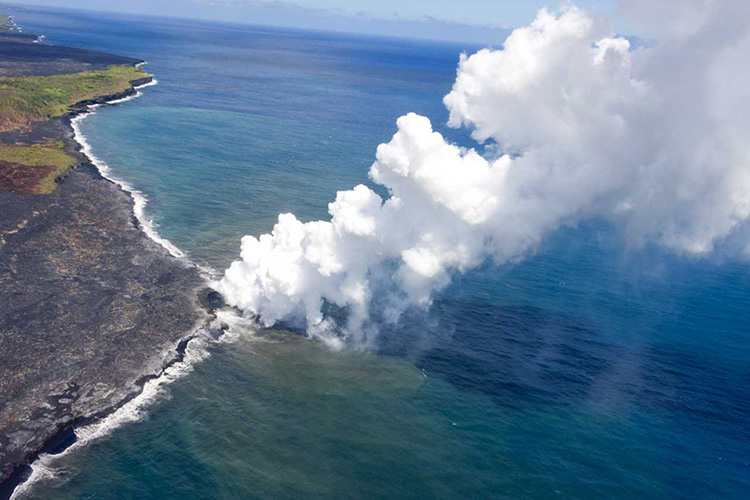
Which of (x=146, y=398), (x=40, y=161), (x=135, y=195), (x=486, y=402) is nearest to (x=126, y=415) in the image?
(x=146, y=398)

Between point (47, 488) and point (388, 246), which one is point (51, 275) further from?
point (388, 246)

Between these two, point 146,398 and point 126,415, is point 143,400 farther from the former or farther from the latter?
point 126,415

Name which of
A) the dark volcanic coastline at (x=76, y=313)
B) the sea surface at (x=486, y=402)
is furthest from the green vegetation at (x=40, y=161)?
the sea surface at (x=486, y=402)

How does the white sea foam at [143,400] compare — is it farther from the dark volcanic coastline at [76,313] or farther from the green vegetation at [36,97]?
the green vegetation at [36,97]

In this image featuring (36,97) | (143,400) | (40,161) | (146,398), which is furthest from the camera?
(36,97)

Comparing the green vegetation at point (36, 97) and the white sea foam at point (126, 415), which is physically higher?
the green vegetation at point (36, 97)

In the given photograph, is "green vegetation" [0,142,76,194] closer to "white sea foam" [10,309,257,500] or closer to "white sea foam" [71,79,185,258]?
"white sea foam" [71,79,185,258]

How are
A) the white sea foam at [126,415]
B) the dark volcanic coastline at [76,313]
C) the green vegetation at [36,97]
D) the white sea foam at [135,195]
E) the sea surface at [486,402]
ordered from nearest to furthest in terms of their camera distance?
the white sea foam at [126,415], the sea surface at [486,402], the dark volcanic coastline at [76,313], the white sea foam at [135,195], the green vegetation at [36,97]
